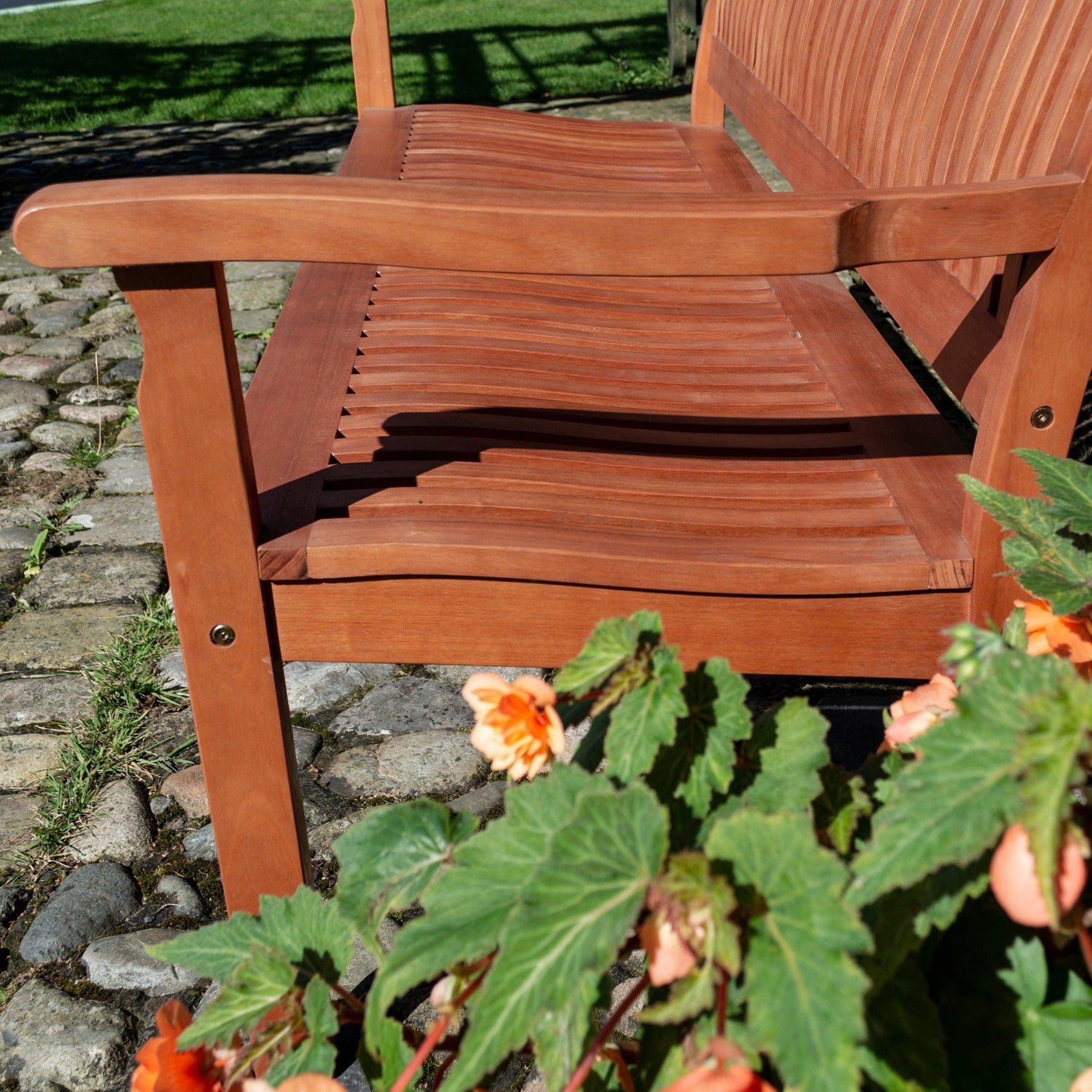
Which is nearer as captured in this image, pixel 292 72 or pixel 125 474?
pixel 125 474

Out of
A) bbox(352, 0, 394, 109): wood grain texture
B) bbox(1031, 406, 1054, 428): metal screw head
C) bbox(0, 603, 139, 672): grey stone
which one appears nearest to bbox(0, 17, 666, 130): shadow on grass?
bbox(352, 0, 394, 109): wood grain texture

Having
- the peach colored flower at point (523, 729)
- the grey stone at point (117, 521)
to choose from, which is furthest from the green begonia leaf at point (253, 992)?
the grey stone at point (117, 521)

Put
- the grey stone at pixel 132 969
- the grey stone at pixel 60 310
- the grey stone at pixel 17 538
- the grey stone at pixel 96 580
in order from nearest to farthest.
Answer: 1. the grey stone at pixel 132 969
2. the grey stone at pixel 96 580
3. the grey stone at pixel 17 538
4. the grey stone at pixel 60 310

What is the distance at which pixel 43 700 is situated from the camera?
2215mm

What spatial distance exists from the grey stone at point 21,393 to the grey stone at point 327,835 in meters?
1.91

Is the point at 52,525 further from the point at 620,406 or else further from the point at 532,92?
the point at 532,92

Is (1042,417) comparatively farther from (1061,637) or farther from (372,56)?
(372,56)

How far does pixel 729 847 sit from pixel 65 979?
4.30 feet

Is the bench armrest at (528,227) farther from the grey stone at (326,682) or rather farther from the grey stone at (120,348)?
the grey stone at (120,348)

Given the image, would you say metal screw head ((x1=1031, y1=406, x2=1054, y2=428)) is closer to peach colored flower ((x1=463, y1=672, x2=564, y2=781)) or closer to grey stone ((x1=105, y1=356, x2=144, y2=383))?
peach colored flower ((x1=463, y1=672, x2=564, y2=781))

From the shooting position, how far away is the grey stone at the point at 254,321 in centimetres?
380

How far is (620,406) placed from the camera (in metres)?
1.62

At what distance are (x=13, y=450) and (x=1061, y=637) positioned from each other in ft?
9.23

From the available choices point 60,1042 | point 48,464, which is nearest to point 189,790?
point 60,1042
